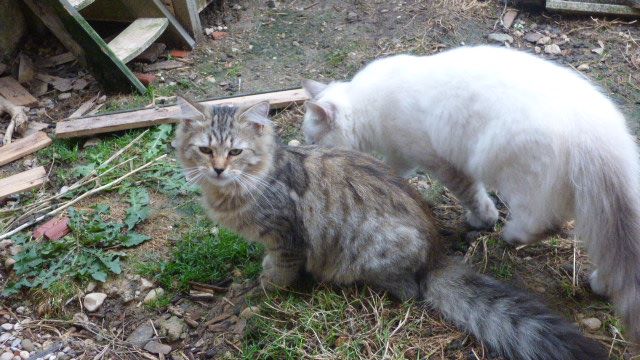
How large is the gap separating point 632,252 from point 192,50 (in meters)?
4.94

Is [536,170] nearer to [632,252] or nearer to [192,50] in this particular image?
[632,252]

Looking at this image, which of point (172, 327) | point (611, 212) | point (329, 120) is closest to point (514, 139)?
point (611, 212)

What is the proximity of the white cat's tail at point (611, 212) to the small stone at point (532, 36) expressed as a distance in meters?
3.22

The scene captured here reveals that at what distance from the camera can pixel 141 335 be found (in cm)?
357

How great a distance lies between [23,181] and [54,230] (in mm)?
840

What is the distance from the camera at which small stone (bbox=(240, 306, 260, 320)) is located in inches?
139

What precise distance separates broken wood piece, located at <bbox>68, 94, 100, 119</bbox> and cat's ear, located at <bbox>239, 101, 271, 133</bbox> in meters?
2.82

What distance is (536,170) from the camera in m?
3.17

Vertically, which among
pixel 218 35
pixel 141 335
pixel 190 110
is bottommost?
pixel 141 335

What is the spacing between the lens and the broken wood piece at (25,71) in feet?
19.6

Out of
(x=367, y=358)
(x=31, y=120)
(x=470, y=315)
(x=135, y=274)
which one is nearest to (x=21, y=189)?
(x=31, y=120)

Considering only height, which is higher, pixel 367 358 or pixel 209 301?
pixel 367 358

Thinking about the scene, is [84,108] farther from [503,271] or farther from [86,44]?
[503,271]

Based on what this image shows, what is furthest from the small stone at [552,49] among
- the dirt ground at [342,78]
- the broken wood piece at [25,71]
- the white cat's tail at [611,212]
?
the broken wood piece at [25,71]
